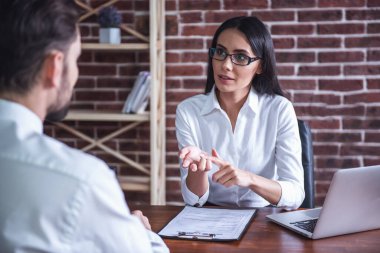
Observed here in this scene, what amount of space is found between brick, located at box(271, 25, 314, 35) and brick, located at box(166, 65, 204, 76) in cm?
46

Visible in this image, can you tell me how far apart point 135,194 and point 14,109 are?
7.30ft

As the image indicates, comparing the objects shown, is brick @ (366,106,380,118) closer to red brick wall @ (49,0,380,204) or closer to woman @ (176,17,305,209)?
red brick wall @ (49,0,380,204)

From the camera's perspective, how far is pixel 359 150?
2738 mm

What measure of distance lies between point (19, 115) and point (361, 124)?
2.25 m

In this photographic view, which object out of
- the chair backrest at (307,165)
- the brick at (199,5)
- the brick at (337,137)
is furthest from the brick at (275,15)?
the chair backrest at (307,165)

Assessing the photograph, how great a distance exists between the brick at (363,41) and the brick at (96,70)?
4.31 feet

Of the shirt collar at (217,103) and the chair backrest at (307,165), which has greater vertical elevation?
the shirt collar at (217,103)

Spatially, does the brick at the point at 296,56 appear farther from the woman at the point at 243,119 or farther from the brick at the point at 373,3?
the woman at the point at 243,119

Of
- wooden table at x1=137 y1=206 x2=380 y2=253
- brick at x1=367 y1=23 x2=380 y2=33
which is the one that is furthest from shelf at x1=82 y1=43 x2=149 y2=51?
wooden table at x1=137 y1=206 x2=380 y2=253

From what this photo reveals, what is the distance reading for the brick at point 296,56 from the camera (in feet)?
8.95

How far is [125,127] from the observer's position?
2.80 m

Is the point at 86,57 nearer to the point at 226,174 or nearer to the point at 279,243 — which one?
the point at 226,174

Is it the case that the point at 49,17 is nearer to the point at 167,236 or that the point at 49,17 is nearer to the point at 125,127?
the point at 167,236

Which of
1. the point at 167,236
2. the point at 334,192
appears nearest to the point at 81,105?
the point at 167,236
